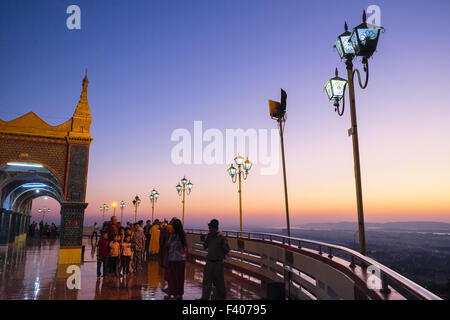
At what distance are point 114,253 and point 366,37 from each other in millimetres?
9915

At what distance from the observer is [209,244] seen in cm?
704

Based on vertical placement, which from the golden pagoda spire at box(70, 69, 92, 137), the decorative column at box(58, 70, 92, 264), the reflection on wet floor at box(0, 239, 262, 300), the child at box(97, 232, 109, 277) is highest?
the golden pagoda spire at box(70, 69, 92, 137)

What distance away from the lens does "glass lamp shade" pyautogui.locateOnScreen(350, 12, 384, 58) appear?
619 cm

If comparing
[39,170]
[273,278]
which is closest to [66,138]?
[39,170]

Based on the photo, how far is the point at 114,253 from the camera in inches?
441

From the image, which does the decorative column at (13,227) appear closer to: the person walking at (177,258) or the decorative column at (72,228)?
the decorative column at (72,228)

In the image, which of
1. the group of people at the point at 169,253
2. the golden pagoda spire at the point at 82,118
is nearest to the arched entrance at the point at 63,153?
the golden pagoda spire at the point at 82,118

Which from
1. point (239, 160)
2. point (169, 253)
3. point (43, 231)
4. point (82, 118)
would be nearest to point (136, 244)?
point (169, 253)

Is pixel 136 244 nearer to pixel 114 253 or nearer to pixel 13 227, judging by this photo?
pixel 114 253

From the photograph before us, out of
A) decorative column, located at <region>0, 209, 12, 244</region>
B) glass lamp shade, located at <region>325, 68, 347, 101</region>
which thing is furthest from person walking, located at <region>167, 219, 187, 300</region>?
decorative column, located at <region>0, 209, 12, 244</region>

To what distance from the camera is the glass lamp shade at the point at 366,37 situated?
6.19 meters

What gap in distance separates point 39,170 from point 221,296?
58.6ft

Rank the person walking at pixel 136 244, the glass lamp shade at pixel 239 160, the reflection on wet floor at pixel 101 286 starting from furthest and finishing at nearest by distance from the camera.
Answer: the glass lamp shade at pixel 239 160 → the person walking at pixel 136 244 → the reflection on wet floor at pixel 101 286

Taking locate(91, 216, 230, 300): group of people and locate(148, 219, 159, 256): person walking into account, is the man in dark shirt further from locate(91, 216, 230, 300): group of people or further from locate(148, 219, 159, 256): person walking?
locate(148, 219, 159, 256): person walking
